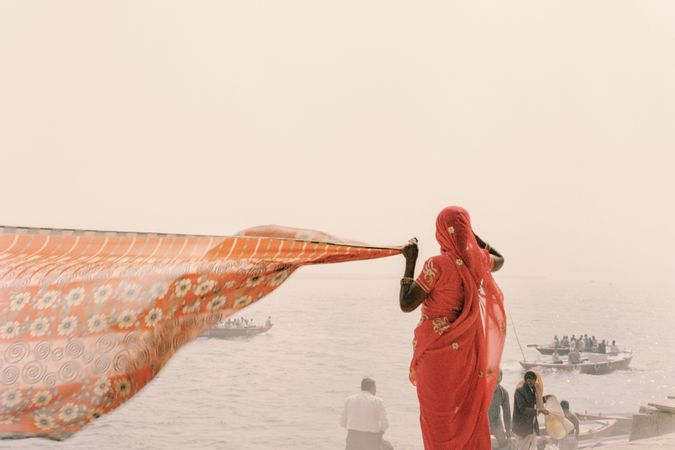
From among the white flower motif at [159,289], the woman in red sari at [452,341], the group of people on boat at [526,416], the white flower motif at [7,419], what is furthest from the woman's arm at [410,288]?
the group of people on boat at [526,416]

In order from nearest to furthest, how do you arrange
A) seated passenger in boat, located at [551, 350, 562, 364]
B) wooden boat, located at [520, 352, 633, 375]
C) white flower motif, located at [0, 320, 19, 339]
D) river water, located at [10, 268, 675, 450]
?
white flower motif, located at [0, 320, 19, 339], river water, located at [10, 268, 675, 450], wooden boat, located at [520, 352, 633, 375], seated passenger in boat, located at [551, 350, 562, 364]

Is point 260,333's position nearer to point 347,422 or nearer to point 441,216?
point 347,422

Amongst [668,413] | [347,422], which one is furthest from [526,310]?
[347,422]

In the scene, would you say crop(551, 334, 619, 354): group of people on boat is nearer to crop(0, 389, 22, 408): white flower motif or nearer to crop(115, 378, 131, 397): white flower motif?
crop(115, 378, 131, 397): white flower motif

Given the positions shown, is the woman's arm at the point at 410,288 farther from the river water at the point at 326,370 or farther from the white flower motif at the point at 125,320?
the river water at the point at 326,370

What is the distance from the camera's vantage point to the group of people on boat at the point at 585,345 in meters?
12.4

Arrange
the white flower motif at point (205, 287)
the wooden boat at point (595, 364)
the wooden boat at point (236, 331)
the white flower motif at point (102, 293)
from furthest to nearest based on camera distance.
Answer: the wooden boat at point (595, 364) → the wooden boat at point (236, 331) → the white flower motif at point (205, 287) → the white flower motif at point (102, 293)

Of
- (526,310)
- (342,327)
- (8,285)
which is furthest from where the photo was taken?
(526,310)

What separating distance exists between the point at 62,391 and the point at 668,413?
4.68 m

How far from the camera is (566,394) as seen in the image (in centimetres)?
1134

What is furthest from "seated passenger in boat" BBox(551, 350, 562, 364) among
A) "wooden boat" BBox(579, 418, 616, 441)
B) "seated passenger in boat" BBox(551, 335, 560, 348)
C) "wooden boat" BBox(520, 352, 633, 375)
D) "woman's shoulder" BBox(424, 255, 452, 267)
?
"woman's shoulder" BBox(424, 255, 452, 267)

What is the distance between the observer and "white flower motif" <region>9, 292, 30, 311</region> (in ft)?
7.00

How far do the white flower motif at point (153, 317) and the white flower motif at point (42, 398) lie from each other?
0.35 meters

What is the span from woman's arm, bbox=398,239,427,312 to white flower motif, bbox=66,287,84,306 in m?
1.00
